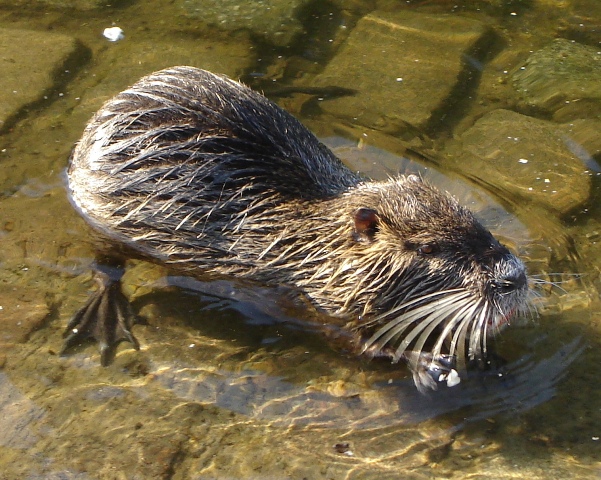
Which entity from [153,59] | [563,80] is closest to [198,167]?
[153,59]

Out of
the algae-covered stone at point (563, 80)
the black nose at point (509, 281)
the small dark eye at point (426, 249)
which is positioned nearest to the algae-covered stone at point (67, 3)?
the algae-covered stone at point (563, 80)

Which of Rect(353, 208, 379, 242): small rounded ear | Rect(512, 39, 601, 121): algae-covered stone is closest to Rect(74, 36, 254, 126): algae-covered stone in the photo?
Rect(512, 39, 601, 121): algae-covered stone

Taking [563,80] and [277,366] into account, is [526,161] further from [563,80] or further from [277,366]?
[277,366]

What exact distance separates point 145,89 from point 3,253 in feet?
3.71

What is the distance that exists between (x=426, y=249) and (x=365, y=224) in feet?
0.99

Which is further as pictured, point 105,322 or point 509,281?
point 105,322

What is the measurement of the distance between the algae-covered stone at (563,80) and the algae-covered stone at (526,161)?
0.22m

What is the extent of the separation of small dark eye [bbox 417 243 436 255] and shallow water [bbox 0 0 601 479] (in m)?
0.51

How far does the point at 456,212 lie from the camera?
3.73m

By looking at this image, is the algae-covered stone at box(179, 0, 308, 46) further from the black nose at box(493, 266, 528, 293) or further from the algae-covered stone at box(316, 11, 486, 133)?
the black nose at box(493, 266, 528, 293)

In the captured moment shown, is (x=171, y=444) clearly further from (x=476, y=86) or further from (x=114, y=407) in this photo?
(x=476, y=86)

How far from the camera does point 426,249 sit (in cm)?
367

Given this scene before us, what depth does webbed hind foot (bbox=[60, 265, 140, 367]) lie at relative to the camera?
3.93 metres

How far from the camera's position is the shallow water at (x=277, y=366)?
3.35 meters
